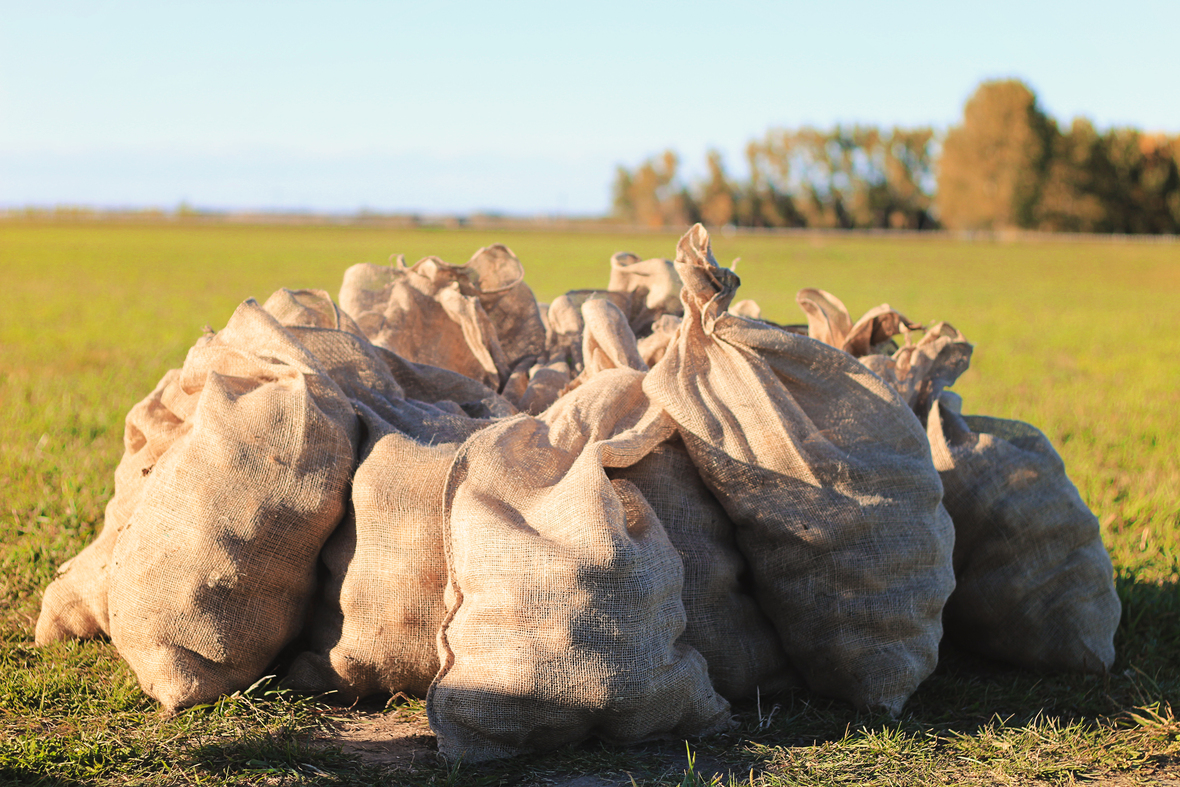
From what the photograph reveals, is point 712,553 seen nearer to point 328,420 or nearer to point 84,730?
point 328,420

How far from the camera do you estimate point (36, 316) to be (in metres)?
11.3

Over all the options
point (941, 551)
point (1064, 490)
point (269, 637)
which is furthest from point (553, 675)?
point (1064, 490)

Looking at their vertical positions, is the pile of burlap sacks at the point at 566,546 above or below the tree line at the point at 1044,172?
below

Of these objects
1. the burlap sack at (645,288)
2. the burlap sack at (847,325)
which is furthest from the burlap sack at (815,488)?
the burlap sack at (645,288)

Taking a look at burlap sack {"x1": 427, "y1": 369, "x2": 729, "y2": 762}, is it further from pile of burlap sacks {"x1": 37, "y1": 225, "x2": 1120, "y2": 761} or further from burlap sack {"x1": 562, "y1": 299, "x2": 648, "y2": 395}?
burlap sack {"x1": 562, "y1": 299, "x2": 648, "y2": 395}

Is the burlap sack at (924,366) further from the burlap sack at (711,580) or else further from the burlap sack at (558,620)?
the burlap sack at (558,620)

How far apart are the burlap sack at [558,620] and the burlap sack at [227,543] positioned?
39cm

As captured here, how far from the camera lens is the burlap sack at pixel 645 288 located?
3607 mm

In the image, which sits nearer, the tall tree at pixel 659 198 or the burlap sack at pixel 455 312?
the burlap sack at pixel 455 312

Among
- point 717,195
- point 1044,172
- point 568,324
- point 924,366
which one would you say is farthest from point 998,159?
point 924,366

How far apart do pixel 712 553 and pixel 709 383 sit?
1.40ft

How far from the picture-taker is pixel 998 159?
62.1m

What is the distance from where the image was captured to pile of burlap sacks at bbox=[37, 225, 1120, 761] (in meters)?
2.12

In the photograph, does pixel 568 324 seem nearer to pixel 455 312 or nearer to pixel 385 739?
pixel 455 312
